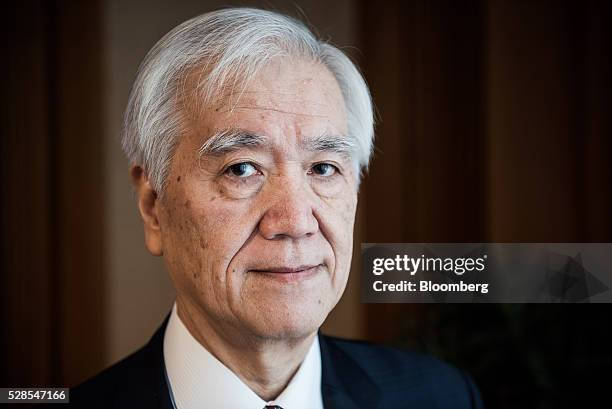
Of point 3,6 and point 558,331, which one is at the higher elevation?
point 3,6

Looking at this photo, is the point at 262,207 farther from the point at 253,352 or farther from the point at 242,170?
the point at 253,352

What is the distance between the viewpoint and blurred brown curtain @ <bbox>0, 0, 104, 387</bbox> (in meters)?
1.38

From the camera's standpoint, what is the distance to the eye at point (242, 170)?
3.28 ft

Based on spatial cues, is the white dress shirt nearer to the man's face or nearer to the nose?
the man's face

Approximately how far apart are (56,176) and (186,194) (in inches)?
20.3

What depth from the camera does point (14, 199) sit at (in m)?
1.39

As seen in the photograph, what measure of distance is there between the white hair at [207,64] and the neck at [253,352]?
9.2 inches

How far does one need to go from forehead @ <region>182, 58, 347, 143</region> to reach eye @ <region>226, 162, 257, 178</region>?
0.17ft

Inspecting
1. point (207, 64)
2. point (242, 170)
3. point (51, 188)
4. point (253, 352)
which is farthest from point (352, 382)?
point (51, 188)

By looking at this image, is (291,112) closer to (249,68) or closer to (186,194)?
(249,68)

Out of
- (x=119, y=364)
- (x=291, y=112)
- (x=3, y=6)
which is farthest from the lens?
(x=3, y=6)

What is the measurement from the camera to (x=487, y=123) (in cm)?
148

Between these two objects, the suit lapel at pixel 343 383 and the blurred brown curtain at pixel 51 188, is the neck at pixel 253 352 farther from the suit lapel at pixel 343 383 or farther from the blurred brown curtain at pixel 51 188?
the blurred brown curtain at pixel 51 188

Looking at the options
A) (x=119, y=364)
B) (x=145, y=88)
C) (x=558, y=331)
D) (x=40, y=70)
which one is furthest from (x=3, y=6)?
(x=558, y=331)
